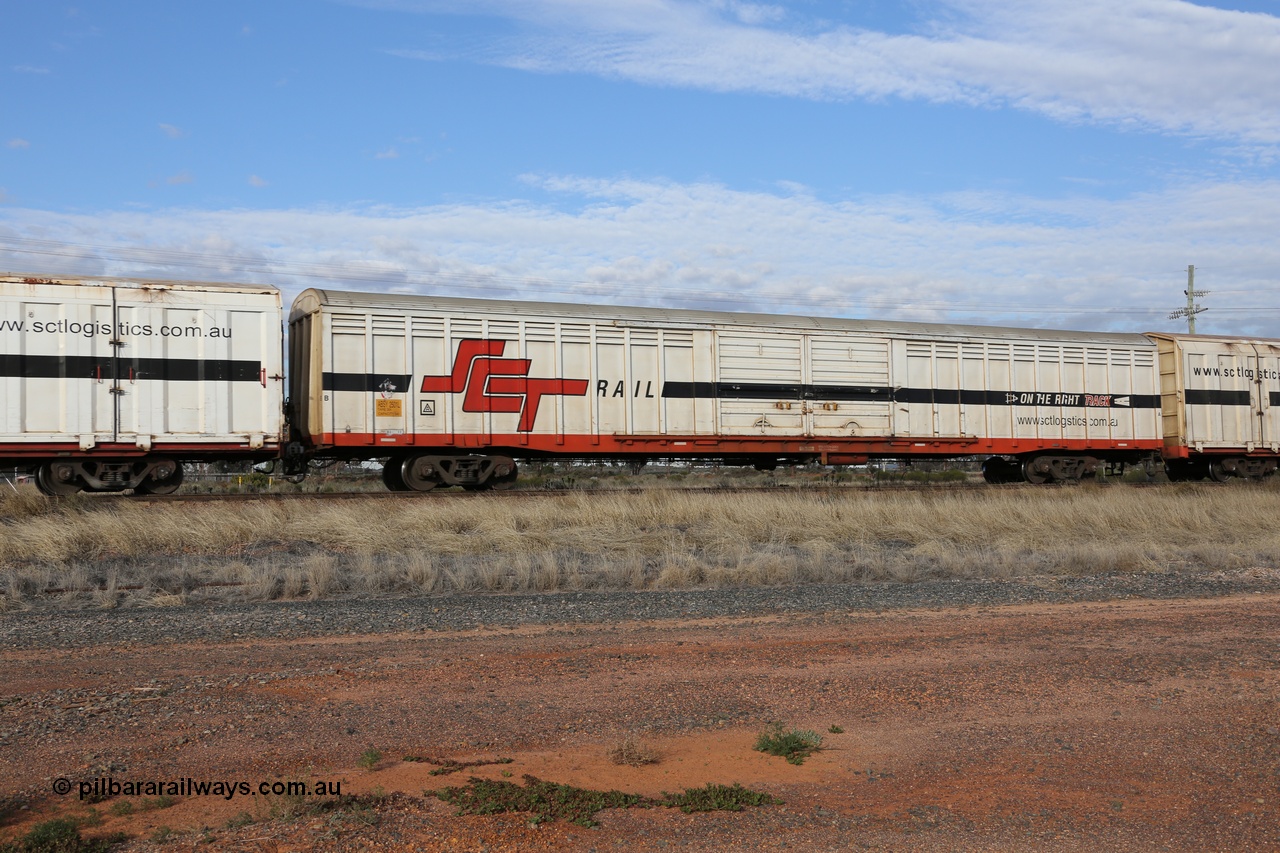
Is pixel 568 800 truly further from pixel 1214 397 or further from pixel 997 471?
pixel 1214 397

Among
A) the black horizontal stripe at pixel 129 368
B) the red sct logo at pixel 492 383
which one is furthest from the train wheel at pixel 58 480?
the red sct logo at pixel 492 383

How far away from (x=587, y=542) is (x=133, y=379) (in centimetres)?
773

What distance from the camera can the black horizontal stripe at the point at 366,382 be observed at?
1547 cm

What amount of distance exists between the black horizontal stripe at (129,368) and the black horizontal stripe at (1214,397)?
62.1 ft

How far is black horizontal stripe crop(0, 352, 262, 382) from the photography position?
13922mm

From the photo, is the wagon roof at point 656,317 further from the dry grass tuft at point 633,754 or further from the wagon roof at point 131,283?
the dry grass tuft at point 633,754

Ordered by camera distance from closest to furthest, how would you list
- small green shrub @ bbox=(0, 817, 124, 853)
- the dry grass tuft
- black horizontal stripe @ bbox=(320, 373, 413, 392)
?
small green shrub @ bbox=(0, 817, 124, 853)
the dry grass tuft
black horizontal stripe @ bbox=(320, 373, 413, 392)

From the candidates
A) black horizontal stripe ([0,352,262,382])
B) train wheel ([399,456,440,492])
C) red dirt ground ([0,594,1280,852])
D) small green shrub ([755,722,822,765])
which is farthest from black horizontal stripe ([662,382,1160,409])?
small green shrub ([755,722,822,765])

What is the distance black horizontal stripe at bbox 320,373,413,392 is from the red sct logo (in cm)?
35

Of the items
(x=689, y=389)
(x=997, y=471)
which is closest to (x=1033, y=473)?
(x=997, y=471)

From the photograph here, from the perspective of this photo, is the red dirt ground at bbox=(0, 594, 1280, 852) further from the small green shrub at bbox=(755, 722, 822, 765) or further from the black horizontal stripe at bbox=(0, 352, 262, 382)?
the black horizontal stripe at bbox=(0, 352, 262, 382)

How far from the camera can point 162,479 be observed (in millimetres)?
15172

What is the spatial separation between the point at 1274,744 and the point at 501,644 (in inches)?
174

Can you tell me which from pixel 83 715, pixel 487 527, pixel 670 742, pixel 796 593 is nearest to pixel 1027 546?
Answer: pixel 796 593
